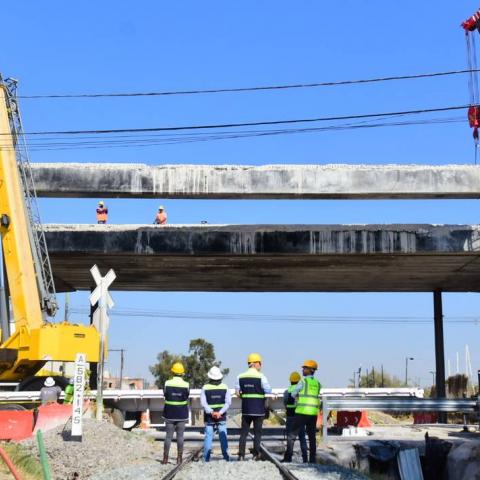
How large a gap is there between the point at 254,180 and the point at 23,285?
9.64 m

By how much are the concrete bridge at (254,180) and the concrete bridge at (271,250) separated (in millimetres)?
2213

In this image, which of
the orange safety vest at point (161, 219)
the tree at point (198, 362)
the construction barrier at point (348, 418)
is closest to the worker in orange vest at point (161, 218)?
the orange safety vest at point (161, 219)

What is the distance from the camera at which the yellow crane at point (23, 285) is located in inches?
829

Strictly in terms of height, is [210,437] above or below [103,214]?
below

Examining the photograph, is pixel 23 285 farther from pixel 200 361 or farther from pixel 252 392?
pixel 200 361

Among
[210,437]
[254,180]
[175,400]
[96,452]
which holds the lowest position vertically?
[96,452]

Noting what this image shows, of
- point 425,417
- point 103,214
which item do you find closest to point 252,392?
point 103,214

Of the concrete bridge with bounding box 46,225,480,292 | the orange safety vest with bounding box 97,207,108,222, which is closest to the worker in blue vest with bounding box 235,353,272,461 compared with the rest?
the concrete bridge with bounding box 46,225,480,292

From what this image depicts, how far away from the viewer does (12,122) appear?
2408 centimetres

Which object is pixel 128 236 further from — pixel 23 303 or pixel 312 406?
pixel 312 406

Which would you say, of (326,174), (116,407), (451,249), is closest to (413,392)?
(451,249)

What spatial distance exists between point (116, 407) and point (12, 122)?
31.3ft

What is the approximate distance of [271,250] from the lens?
26.4 m

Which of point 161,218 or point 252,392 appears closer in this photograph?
point 252,392
